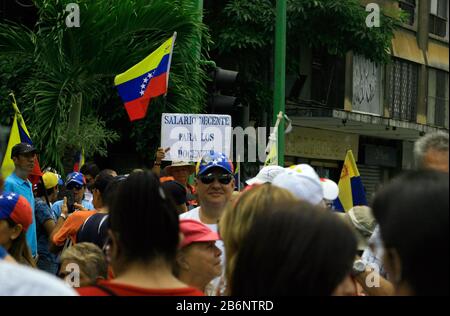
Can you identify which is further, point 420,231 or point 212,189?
point 212,189

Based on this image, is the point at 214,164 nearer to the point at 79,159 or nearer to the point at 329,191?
the point at 329,191

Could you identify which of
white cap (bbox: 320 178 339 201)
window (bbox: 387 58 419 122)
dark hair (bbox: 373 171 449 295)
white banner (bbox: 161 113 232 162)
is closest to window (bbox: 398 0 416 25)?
window (bbox: 387 58 419 122)

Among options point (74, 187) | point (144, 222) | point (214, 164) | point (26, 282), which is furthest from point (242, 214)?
point (74, 187)

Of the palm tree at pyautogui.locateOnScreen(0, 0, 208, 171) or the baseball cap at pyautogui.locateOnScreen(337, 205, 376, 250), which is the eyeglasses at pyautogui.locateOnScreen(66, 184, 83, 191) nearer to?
the palm tree at pyautogui.locateOnScreen(0, 0, 208, 171)

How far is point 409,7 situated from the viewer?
1229 inches

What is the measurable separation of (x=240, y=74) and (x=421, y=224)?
19.7 metres

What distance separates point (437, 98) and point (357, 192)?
23.9 m

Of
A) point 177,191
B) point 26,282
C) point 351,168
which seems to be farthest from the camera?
point 351,168

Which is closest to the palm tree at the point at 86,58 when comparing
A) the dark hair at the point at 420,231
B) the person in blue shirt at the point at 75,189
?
the person in blue shirt at the point at 75,189

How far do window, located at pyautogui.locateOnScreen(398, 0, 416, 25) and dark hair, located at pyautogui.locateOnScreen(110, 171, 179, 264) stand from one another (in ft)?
92.6

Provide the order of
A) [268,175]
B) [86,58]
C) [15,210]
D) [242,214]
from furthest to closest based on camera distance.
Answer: [86,58], [268,175], [15,210], [242,214]

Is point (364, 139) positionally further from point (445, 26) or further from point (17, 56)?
point (17, 56)

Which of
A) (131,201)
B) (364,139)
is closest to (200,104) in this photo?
(131,201)

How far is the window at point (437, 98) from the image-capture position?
32469mm
